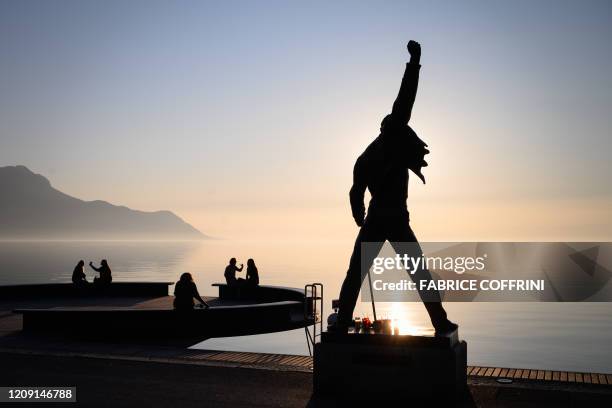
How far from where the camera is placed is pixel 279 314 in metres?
19.4

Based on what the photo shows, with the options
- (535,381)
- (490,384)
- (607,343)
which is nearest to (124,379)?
(490,384)

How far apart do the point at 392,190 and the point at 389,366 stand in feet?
8.63

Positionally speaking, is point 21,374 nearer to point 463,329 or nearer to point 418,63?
point 418,63

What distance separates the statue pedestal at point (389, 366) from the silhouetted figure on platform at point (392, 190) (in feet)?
1.34

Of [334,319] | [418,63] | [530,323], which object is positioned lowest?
[530,323]

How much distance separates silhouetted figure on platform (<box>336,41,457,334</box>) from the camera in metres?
10.0

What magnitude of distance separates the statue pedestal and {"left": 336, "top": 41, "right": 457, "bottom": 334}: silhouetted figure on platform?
408 millimetres

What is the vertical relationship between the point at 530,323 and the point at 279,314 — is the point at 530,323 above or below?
below

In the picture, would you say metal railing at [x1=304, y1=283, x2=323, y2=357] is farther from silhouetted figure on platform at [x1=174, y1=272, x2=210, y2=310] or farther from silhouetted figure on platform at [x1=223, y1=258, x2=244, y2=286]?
silhouetted figure on platform at [x1=223, y1=258, x2=244, y2=286]

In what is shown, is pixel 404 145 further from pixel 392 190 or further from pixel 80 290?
pixel 80 290

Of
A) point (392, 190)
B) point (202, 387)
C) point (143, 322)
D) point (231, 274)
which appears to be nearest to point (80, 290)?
point (231, 274)

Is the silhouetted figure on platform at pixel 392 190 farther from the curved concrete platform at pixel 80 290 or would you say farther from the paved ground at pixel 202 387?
the curved concrete platform at pixel 80 290

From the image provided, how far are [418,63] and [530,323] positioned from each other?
4234cm

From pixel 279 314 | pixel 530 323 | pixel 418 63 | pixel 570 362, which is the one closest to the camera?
pixel 418 63
